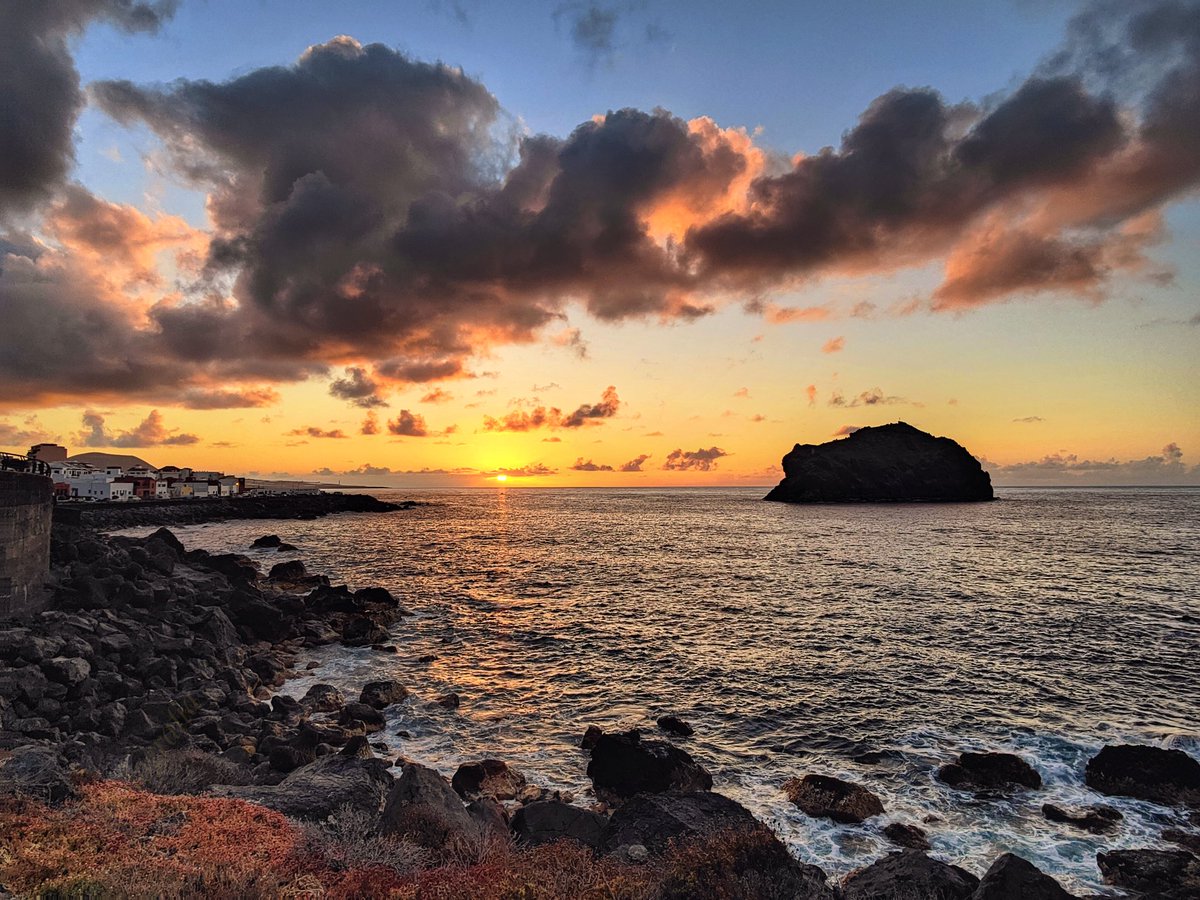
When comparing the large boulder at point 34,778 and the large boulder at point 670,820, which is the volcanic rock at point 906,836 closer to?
the large boulder at point 670,820

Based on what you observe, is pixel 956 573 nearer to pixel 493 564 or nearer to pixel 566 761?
pixel 493 564

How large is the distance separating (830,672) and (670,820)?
15353mm

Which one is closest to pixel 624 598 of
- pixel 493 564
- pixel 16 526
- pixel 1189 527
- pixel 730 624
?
pixel 730 624

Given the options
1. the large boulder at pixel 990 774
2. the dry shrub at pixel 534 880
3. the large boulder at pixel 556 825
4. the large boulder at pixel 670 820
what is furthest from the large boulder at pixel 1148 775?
the dry shrub at pixel 534 880

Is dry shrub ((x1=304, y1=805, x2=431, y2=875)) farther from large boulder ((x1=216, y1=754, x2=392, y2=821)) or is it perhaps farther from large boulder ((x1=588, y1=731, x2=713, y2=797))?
large boulder ((x1=588, y1=731, x2=713, y2=797))

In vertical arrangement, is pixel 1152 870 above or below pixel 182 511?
above

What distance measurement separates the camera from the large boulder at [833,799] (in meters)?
14.0

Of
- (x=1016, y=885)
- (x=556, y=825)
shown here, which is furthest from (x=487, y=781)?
(x=1016, y=885)

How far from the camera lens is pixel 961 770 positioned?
624 inches

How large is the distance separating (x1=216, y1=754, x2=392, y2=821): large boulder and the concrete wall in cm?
1979

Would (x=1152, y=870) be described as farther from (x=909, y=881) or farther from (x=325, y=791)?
(x=325, y=791)

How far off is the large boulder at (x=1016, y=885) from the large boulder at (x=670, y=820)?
3663mm

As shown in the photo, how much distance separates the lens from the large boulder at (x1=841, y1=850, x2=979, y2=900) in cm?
1002

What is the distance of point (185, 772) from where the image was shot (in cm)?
1308
